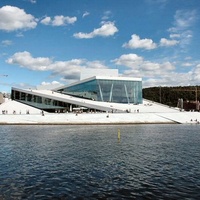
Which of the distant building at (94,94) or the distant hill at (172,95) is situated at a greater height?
the distant hill at (172,95)

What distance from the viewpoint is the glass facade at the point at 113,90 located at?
70312mm

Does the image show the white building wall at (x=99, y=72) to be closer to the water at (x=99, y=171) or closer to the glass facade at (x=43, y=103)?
the glass facade at (x=43, y=103)

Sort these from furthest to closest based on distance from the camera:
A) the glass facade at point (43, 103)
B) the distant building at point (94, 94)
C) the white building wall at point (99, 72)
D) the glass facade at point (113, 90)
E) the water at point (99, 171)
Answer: the white building wall at point (99, 72) < the glass facade at point (113, 90) < the distant building at point (94, 94) < the glass facade at point (43, 103) < the water at point (99, 171)

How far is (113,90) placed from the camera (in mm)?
70938

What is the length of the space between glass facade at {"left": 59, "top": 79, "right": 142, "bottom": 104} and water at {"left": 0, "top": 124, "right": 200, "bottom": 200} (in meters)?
45.1

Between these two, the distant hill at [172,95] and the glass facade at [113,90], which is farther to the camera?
the distant hill at [172,95]

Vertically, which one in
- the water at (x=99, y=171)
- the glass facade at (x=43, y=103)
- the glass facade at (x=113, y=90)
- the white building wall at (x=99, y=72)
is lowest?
the water at (x=99, y=171)

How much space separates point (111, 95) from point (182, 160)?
170 ft

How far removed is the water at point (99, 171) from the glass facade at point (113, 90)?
45.1 meters

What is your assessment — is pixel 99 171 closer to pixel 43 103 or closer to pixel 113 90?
pixel 43 103

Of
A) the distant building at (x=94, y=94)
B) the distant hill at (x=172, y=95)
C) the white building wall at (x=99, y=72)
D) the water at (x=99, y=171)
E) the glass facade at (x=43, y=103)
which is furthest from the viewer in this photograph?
the distant hill at (x=172, y=95)

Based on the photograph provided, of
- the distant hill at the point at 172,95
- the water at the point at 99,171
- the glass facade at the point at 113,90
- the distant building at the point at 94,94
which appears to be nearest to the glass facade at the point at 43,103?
the distant building at the point at 94,94

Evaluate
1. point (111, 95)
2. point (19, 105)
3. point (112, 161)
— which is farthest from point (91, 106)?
point (112, 161)

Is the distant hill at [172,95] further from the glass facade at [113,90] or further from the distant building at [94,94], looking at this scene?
the distant building at [94,94]
